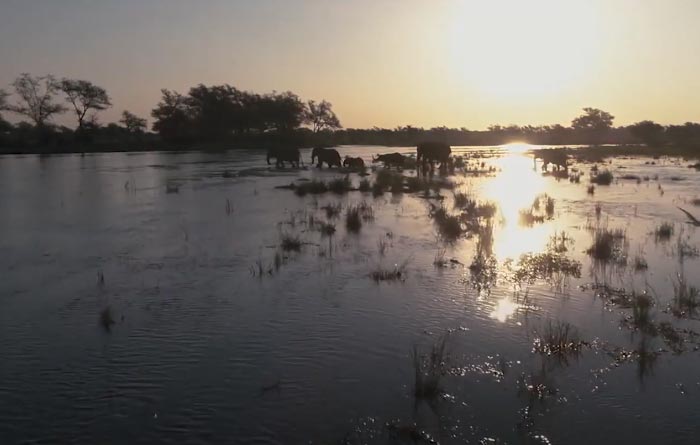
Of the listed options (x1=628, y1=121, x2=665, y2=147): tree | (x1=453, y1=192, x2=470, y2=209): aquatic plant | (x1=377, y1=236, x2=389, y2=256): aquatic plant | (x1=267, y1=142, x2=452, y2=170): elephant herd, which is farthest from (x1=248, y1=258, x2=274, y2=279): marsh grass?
(x1=628, y1=121, x2=665, y2=147): tree

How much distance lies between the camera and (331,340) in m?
6.44

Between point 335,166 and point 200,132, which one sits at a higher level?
point 200,132

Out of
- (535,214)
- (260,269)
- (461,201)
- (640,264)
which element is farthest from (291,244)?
(461,201)

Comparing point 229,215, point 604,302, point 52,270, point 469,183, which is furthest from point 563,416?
point 469,183

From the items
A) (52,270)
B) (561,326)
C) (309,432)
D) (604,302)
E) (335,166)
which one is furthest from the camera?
(335,166)

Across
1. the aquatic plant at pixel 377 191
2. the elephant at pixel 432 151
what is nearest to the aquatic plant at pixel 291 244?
the aquatic plant at pixel 377 191

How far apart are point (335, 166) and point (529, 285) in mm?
35710

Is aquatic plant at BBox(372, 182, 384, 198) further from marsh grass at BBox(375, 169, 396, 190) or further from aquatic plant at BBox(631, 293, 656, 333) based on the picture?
aquatic plant at BBox(631, 293, 656, 333)

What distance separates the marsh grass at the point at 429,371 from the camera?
5.02m

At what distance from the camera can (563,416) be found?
470 cm

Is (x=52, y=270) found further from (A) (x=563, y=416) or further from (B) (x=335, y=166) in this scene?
(B) (x=335, y=166)

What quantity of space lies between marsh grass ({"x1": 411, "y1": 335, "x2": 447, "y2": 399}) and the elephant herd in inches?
1166

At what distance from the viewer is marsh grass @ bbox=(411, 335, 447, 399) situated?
502 cm

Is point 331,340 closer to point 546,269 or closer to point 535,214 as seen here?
point 546,269
